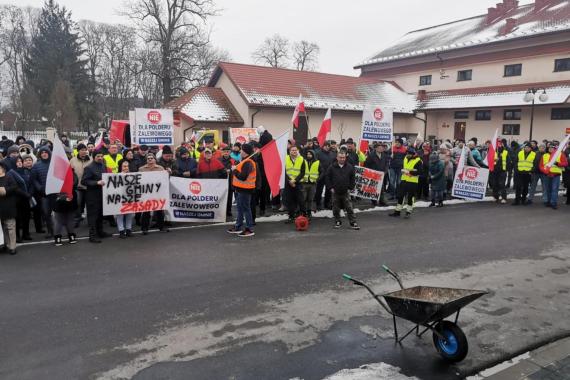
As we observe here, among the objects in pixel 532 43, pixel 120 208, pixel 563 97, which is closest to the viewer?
pixel 120 208

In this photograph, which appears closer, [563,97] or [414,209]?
[414,209]

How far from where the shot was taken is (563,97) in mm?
26625

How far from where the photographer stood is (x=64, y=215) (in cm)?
857

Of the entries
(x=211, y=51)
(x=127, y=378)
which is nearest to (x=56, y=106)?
(x=211, y=51)

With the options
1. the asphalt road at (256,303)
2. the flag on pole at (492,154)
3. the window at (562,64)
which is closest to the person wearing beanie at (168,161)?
the asphalt road at (256,303)

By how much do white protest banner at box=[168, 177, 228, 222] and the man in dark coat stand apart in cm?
163

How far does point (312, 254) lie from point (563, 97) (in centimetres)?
2522

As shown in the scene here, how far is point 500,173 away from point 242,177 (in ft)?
31.8

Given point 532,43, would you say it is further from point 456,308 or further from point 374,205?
point 456,308

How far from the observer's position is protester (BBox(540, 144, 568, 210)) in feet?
44.0

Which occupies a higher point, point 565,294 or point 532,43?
point 532,43

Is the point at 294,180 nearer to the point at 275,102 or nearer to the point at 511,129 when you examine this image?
the point at 275,102

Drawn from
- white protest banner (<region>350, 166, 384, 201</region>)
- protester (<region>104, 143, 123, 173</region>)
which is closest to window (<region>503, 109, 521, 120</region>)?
white protest banner (<region>350, 166, 384, 201</region>)

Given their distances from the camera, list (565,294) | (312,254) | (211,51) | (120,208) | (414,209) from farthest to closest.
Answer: (211,51) → (414,209) → (120,208) → (312,254) → (565,294)
